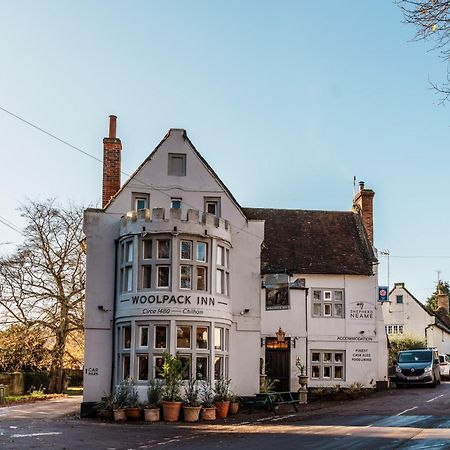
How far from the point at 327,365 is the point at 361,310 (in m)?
3.19

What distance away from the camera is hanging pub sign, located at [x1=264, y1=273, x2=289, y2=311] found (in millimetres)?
28786

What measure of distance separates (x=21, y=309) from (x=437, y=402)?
867 inches

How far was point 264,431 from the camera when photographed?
1972 cm

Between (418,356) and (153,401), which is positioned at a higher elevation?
(418,356)

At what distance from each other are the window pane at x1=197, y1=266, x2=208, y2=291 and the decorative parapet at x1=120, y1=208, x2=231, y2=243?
4.22ft

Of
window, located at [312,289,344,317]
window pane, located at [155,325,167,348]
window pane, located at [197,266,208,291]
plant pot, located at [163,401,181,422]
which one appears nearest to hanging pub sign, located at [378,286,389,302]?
window, located at [312,289,344,317]

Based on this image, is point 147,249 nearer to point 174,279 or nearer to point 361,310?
point 174,279

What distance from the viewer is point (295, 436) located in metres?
18.1

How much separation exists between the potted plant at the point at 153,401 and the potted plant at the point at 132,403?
0.35m

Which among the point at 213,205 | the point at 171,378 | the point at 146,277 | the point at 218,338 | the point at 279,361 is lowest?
the point at 171,378

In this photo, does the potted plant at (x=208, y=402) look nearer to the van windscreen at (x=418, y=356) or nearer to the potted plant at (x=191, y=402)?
the potted plant at (x=191, y=402)

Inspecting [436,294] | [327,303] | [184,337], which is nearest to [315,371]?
[327,303]

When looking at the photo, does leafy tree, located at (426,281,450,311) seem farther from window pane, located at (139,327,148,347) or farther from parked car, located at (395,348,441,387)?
window pane, located at (139,327,148,347)

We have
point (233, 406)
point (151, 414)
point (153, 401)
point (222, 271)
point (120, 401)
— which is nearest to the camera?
point (151, 414)
